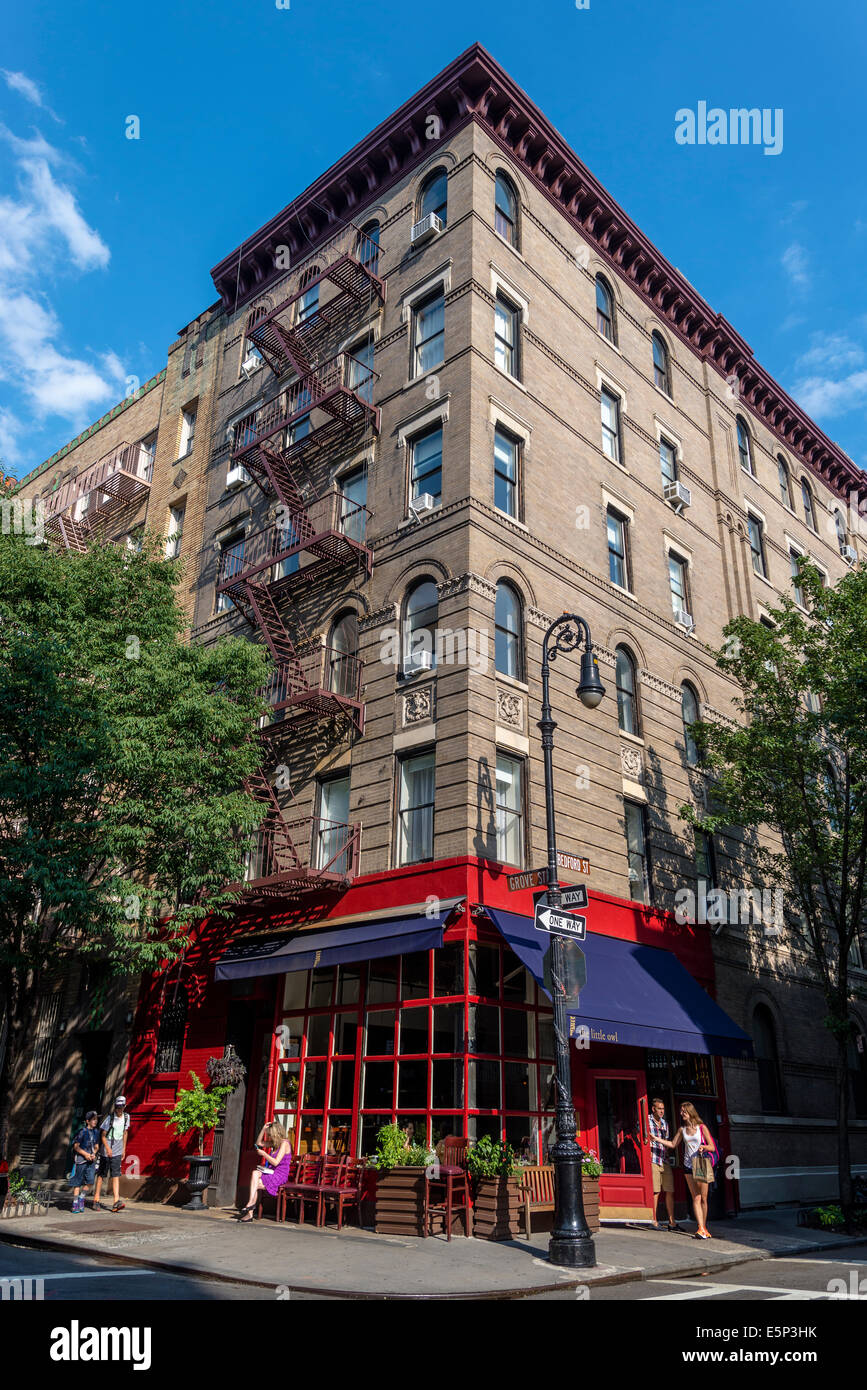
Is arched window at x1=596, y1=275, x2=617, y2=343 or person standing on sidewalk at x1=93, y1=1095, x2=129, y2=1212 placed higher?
arched window at x1=596, y1=275, x2=617, y2=343

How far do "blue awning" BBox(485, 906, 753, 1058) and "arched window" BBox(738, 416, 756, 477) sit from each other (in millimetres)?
18200

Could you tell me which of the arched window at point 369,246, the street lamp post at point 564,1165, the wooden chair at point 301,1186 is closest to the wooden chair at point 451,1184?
the street lamp post at point 564,1165

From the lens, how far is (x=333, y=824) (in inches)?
784

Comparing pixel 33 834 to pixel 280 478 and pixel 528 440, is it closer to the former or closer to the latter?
pixel 280 478

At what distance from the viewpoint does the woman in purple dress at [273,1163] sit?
15148 millimetres

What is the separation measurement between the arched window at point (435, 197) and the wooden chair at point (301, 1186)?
2063 centimetres

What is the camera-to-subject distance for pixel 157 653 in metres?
19.7

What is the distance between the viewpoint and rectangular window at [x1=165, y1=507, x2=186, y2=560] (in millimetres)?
29406

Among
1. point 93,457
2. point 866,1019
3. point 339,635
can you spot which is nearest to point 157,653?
point 339,635

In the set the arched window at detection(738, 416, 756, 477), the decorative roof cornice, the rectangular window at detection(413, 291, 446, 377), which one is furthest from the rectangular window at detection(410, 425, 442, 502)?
the arched window at detection(738, 416, 756, 477)

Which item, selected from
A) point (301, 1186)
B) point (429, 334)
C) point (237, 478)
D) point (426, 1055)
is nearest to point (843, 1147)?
point (426, 1055)

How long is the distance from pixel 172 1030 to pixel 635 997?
1088 cm

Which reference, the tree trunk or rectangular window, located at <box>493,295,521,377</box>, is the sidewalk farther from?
rectangular window, located at <box>493,295,521,377</box>

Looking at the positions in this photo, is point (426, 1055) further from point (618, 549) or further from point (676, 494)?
point (676, 494)
